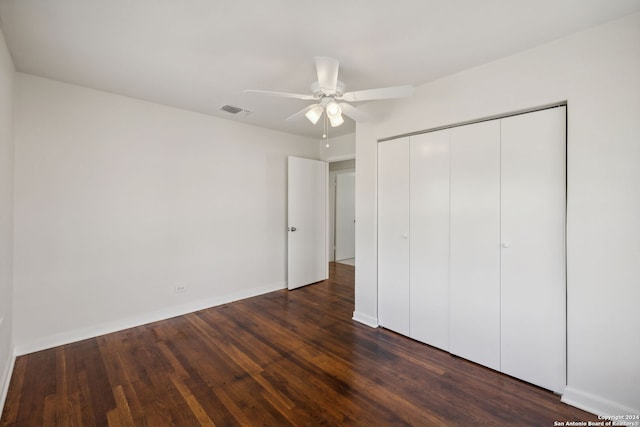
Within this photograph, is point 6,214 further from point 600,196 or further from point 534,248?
point 600,196

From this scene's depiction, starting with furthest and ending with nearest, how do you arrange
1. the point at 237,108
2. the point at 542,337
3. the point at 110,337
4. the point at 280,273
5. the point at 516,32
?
1. the point at 280,273
2. the point at 237,108
3. the point at 110,337
4. the point at 542,337
5. the point at 516,32

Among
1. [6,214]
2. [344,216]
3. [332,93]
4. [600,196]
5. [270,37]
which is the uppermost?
[270,37]

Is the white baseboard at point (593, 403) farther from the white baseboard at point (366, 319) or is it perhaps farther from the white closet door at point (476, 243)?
the white baseboard at point (366, 319)

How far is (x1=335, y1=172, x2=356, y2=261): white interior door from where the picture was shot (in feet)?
21.6

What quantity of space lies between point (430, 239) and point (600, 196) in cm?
121

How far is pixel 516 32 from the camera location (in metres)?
1.85

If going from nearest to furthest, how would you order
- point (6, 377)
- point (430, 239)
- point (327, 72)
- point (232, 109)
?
point (327, 72) < point (6, 377) < point (430, 239) < point (232, 109)

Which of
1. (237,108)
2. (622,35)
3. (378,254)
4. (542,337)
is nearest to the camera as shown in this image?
(622,35)

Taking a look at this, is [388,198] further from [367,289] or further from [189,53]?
[189,53]

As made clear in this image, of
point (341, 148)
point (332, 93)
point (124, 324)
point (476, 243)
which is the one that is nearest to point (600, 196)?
point (476, 243)

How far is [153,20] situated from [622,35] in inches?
118

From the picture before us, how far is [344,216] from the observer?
670 cm

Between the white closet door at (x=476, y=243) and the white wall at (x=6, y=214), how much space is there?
138 inches

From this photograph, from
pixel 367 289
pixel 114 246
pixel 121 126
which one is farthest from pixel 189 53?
pixel 367 289
